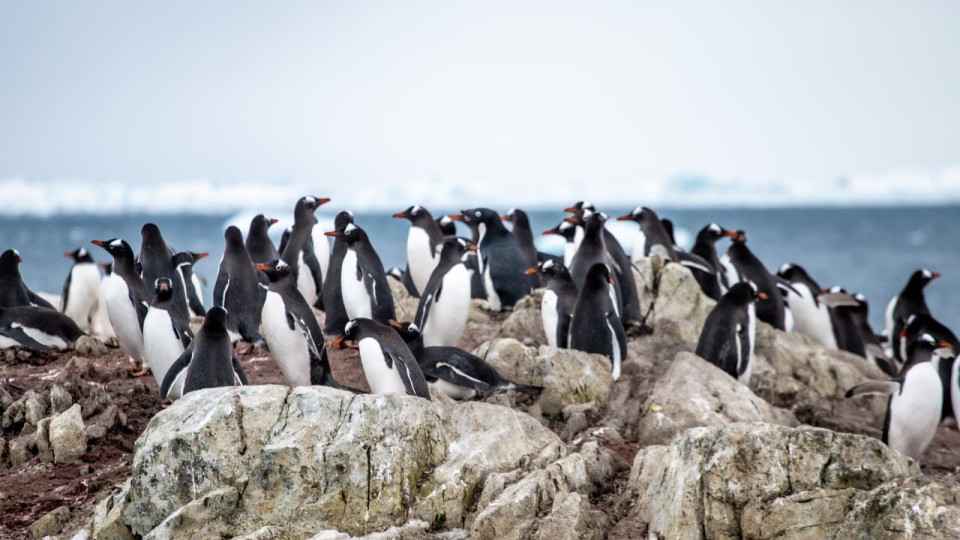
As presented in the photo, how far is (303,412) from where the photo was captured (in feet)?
18.8

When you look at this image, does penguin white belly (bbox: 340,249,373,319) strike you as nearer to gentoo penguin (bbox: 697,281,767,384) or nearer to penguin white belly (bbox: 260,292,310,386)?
penguin white belly (bbox: 260,292,310,386)

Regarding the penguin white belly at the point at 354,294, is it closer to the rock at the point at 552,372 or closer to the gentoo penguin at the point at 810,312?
the rock at the point at 552,372

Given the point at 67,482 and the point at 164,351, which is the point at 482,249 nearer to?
the point at 164,351

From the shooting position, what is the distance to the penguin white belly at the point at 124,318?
8344 mm

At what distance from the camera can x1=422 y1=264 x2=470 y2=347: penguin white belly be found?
918 cm

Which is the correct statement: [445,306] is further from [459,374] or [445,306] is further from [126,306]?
[126,306]

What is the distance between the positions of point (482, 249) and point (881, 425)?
182 inches

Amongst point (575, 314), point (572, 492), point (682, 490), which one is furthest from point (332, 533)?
point (575, 314)

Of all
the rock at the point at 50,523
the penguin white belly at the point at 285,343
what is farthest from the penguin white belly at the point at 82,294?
the rock at the point at 50,523

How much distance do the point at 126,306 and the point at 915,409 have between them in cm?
676

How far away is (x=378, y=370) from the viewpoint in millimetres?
6996

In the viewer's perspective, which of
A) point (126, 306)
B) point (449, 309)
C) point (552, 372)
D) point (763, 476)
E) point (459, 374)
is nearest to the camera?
point (763, 476)

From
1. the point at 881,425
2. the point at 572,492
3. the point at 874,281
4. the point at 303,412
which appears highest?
the point at 303,412

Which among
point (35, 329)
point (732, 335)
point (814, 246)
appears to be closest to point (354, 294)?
point (35, 329)
